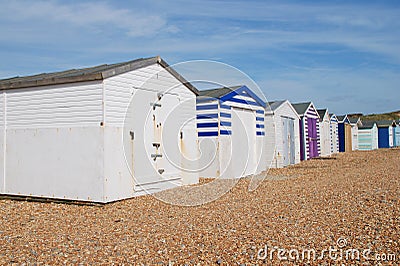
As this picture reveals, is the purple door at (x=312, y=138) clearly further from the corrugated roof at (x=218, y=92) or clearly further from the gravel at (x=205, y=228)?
the gravel at (x=205, y=228)

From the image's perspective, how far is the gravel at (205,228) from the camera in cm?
506

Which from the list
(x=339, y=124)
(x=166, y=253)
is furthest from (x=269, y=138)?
(x=339, y=124)

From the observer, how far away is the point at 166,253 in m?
5.18

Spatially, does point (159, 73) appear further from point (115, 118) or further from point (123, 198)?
point (123, 198)

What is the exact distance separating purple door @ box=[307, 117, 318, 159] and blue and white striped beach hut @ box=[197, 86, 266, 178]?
359 inches

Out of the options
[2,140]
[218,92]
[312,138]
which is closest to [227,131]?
[218,92]

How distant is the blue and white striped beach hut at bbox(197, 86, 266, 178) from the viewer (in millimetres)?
14312

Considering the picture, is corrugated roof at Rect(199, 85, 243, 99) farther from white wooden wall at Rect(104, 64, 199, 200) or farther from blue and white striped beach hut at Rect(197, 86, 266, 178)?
white wooden wall at Rect(104, 64, 199, 200)

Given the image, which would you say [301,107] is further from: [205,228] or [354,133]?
[205,228]

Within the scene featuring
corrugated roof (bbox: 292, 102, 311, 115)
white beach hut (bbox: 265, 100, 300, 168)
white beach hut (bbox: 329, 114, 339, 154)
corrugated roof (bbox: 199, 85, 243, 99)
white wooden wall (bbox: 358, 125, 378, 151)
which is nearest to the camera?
corrugated roof (bbox: 199, 85, 243, 99)

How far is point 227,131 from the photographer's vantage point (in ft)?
48.4

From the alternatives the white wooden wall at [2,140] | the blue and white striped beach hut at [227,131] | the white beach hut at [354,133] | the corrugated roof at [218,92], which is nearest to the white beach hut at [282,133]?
the blue and white striped beach hut at [227,131]

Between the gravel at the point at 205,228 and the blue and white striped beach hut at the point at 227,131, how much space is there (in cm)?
430

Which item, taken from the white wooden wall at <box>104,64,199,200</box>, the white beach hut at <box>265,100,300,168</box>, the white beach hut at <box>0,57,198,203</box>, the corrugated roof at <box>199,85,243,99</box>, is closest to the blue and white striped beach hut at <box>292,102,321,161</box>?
the white beach hut at <box>265,100,300,168</box>
